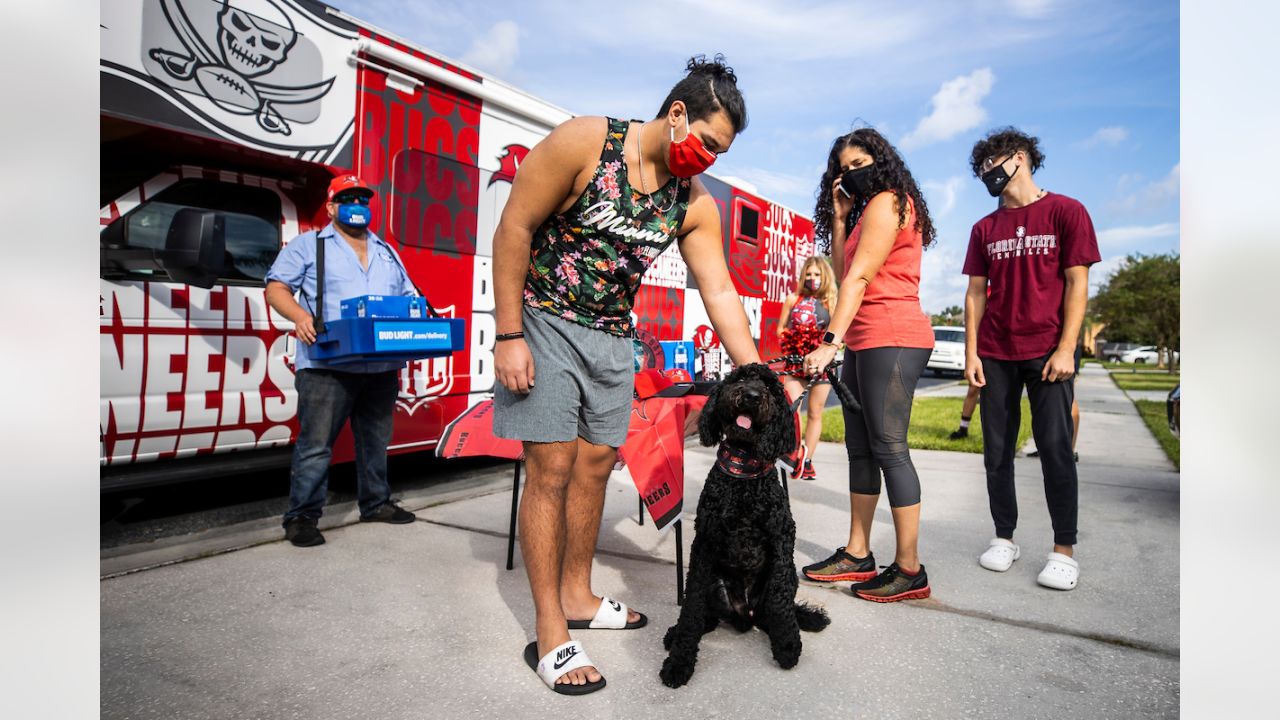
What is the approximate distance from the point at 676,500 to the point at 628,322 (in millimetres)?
795

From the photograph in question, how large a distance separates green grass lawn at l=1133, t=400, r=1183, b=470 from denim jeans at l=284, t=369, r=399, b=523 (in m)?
5.90

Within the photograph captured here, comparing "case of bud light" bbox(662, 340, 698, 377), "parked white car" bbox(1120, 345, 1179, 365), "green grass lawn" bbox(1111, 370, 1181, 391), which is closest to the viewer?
"case of bud light" bbox(662, 340, 698, 377)

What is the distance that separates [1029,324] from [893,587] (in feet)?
4.54

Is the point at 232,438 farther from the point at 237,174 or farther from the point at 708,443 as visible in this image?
the point at 708,443

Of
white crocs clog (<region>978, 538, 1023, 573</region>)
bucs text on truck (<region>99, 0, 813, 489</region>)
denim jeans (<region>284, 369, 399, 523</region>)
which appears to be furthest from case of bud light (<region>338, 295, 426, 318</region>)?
white crocs clog (<region>978, 538, 1023, 573</region>)

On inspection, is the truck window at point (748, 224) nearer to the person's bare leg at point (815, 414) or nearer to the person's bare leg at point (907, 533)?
the person's bare leg at point (815, 414)

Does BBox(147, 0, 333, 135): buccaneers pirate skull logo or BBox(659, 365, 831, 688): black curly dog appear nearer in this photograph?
BBox(659, 365, 831, 688): black curly dog

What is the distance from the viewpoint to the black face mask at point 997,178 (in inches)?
136

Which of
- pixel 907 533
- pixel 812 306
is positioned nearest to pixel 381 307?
pixel 907 533

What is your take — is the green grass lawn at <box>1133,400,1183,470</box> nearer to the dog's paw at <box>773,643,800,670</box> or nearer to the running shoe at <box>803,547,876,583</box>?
the running shoe at <box>803,547,876,583</box>

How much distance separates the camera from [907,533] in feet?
10.3

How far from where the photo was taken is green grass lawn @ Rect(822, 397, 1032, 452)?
25.5ft

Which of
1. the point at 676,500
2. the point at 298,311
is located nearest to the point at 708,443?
the point at 676,500
